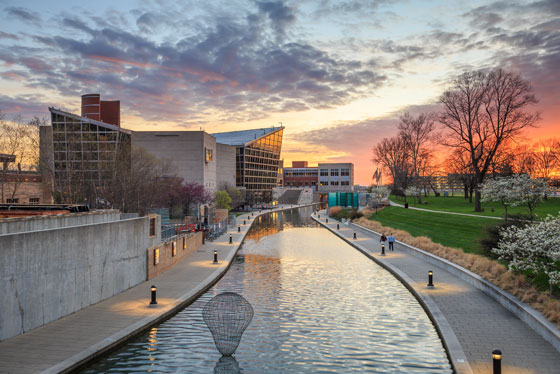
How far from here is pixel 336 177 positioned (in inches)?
7101

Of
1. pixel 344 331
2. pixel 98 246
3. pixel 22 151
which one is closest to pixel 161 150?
pixel 22 151

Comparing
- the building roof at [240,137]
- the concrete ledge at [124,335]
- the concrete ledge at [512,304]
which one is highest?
the building roof at [240,137]

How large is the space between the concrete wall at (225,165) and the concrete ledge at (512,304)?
8609cm

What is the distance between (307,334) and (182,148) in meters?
80.0

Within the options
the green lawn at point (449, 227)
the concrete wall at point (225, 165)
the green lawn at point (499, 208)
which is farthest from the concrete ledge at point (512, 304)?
the concrete wall at point (225, 165)

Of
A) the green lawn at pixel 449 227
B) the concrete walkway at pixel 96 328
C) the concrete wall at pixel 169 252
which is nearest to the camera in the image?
the concrete walkway at pixel 96 328

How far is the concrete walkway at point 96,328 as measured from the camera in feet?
36.8

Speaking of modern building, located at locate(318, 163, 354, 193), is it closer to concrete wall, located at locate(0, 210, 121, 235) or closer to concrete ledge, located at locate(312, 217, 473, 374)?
concrete ledge, located at locate(312, 217, 473, 374)

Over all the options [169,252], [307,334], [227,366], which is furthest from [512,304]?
[169,252]

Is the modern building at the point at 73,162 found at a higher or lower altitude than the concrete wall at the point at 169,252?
higher

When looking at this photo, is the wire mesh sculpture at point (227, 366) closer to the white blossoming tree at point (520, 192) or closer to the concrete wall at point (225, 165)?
the white blossoming tree at point (520, 192)

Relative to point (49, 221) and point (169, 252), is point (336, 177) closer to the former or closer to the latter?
point (169, 252)

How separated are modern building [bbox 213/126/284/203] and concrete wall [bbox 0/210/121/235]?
97.3 meters

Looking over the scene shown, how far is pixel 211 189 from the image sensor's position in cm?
9612
